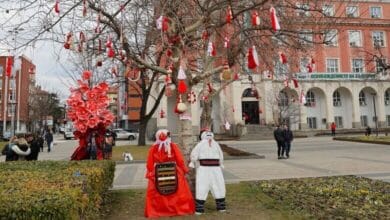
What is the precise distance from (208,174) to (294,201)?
216cm

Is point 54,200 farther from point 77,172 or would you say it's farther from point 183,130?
point 183,130

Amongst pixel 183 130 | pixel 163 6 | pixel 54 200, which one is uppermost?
pixel 163 6

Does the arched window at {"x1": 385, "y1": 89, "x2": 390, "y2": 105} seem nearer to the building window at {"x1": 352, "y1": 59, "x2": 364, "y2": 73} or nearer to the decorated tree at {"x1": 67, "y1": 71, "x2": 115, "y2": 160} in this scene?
the building window at {"x1": 352, "y1": 59, "x2": 364, "y2": 73}

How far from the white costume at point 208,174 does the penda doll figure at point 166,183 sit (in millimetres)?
275

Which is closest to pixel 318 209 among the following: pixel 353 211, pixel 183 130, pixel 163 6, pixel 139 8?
pixel 353 211

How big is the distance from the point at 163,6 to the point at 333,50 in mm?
51184

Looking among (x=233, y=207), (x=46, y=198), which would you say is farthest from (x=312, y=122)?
(x=46, y=198)

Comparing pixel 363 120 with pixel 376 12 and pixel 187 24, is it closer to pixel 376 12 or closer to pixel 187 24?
pixel 376 12

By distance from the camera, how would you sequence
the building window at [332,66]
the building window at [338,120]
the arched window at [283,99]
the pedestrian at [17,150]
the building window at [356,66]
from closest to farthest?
1. the pedestrian at [17,150]
2. the arched window at [283,99]
3. the building window at [356,66]
4. the building window at [332,66]
5. the building window at [338,120]

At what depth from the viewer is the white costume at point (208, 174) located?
7.47 metres

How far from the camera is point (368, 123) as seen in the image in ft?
181

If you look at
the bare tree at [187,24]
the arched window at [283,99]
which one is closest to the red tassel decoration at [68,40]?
the bare tree at [187,24]

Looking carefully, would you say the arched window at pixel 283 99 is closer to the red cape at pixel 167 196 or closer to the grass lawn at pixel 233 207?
the grass lawn at pixel 233 207

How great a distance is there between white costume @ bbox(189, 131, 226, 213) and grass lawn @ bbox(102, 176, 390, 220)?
304mm
